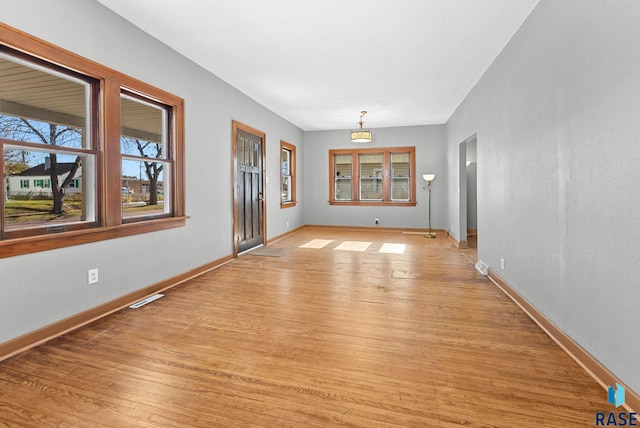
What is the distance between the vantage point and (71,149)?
266cm

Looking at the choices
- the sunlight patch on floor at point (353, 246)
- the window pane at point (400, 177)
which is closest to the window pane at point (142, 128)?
the sunlight patch on floor at point (353, 246)

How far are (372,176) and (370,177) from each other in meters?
0.06

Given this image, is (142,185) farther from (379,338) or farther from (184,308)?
(379,338)

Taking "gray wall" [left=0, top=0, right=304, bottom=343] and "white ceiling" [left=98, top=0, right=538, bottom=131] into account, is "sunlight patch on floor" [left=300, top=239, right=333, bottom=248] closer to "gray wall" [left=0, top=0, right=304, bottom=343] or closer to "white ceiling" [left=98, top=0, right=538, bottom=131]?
"gray wall" [left=0, top=0, right=304, bottom=343]

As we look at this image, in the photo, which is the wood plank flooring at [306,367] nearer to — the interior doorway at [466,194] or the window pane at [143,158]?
the window pane at [143,158]

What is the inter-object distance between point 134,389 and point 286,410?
2.87ft

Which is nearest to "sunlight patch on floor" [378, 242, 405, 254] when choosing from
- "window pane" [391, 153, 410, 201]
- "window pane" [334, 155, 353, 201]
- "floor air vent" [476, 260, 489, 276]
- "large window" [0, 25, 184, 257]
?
"floor air vent" [476, 260, 489, 276]

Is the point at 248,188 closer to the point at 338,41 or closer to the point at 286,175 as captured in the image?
the point at 286,175

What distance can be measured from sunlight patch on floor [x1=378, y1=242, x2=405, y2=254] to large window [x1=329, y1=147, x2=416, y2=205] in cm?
228

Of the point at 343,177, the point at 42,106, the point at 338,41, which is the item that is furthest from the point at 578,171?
the point at 343,177

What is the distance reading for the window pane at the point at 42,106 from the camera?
231cm

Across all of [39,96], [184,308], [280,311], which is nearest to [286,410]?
[280,311]

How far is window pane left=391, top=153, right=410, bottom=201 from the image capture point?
848 centimetres

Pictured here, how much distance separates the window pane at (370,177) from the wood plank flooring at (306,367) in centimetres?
539
